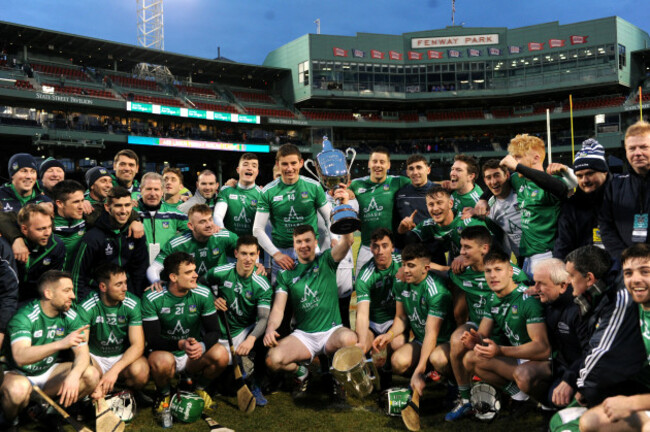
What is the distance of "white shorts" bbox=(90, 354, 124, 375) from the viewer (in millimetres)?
4736

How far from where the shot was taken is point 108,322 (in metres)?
4.76

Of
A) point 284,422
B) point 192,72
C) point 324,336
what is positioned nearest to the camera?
point 284,422

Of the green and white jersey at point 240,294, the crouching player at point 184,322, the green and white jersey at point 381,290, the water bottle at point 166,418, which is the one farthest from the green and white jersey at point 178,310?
the green and white jersey at point 381,290

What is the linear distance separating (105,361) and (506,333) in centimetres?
374

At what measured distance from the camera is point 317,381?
559 centimetres

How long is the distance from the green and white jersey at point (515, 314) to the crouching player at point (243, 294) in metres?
2.25

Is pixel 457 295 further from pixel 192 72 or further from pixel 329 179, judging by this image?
pixel 192 72

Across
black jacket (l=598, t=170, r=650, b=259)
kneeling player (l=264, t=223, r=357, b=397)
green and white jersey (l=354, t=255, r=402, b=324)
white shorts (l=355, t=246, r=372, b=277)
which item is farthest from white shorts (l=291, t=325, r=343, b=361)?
black jacket (l=598, t=170, r=650, b=259)

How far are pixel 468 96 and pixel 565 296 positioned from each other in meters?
43.6

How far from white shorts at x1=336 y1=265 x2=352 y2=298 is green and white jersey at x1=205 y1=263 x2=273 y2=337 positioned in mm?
878

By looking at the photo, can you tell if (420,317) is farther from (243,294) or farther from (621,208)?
(621,208)

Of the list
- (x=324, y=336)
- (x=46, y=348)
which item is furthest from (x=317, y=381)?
(x=46, y=348)

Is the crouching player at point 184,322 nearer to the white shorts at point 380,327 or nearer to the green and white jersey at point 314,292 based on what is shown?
the green and white jersey at point 314,292

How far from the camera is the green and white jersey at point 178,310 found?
4973 millimetres
